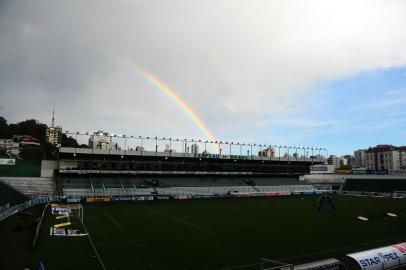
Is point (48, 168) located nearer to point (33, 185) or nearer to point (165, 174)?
point (33, 185)

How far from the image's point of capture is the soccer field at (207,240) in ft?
80.2

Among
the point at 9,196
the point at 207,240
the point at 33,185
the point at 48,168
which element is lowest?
the point at 207,240

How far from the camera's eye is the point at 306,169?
131375 mm

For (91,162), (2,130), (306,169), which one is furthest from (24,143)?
(306,169)

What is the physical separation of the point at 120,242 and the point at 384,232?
89.0 ft

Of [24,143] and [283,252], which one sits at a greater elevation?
[24,143]

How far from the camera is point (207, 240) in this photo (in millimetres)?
31859

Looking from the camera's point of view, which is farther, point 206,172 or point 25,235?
point 206,172

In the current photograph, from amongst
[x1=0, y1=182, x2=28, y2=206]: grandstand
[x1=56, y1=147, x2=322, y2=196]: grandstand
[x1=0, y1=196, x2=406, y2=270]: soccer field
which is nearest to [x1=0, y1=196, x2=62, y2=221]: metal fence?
[x1=0, y1=182, x2=28, y2=206]: grandstand

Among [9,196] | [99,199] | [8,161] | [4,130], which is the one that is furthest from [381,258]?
[4,130]

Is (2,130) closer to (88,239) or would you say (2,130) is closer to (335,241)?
(88,239)

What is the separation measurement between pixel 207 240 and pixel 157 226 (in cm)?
972

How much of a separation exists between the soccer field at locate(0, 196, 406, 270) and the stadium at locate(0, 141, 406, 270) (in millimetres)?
87

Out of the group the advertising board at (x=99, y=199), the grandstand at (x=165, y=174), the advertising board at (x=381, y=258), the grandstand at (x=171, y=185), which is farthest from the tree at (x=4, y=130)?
the advertising board at (x=381, y=258)
